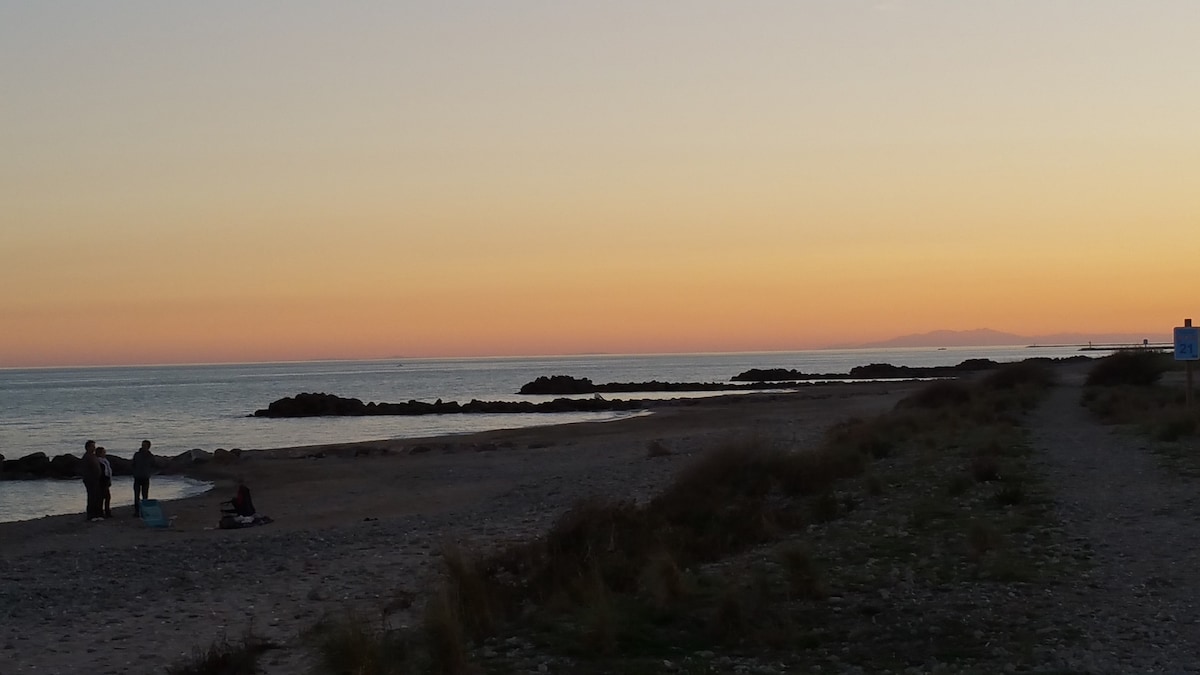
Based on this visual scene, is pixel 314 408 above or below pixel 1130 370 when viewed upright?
below

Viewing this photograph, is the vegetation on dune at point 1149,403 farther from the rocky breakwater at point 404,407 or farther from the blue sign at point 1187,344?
the rocky breakwater at point 404,407

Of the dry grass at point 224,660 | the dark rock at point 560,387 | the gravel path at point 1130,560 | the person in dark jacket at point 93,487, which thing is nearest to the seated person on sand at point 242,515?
the person in dark jacket at point 93,487

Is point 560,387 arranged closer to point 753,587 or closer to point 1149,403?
point 1149,403

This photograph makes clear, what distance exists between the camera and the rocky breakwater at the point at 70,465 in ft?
117

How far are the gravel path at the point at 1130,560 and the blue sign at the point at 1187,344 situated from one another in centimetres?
491

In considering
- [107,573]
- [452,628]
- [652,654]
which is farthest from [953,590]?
[107,573]

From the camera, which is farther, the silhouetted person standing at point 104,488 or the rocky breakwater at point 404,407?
the rocky breakwater at point 404,407

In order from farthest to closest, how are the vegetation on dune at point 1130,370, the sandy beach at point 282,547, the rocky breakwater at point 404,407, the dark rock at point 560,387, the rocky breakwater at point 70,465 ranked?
1. the dark rock at point 560,387
2. the rocky breakwater at point 404,407
3. the vegetation on dune at point 1130,370
4. the rocky breakwater at point 70,465
5. the sandy beach at point 282,547

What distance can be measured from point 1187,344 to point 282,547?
19136mm

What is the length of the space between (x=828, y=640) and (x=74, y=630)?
26.0ft

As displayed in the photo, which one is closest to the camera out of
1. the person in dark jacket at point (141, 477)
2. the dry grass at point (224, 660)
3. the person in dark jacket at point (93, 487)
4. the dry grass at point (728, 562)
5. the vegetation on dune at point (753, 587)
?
the vegetation on dune at point (753, 587)

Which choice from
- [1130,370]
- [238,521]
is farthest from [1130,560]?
[1130,370]

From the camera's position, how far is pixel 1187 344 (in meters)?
25.3

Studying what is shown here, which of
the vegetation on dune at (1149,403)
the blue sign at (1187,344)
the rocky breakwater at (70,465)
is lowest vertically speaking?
the rocky breakwater at (70,465)
